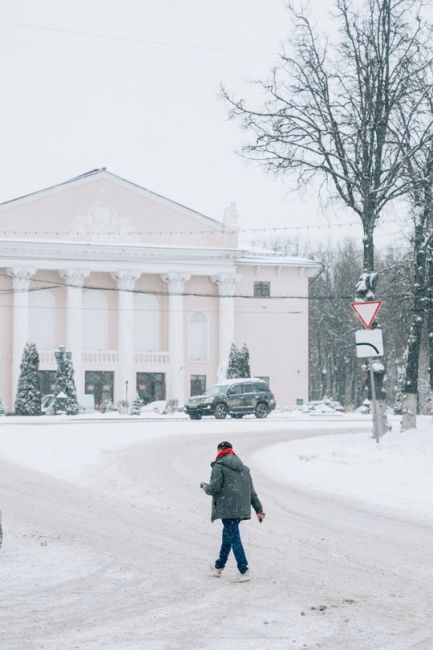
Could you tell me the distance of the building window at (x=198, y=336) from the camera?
3073 inches

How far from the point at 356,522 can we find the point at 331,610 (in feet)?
20.1

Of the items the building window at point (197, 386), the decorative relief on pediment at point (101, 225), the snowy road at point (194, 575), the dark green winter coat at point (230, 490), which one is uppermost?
the decorative relief on pediment at point (101, 225)

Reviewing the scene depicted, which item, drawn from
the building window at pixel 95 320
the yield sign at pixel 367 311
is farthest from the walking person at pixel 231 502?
the building window at pixel 95 320

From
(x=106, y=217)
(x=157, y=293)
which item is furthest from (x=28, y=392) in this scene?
(x=157, y=293)

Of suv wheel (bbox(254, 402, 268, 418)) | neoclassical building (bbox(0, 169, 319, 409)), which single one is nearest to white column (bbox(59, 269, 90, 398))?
neoclassical building (bbox(0, 169, 319, 409))

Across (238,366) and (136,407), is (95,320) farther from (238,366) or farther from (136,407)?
(238,366)

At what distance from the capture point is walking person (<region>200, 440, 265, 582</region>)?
39.2 feet

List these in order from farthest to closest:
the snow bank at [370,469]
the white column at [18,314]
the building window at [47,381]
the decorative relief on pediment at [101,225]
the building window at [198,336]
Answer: the building window at [198,336] → the decorative relief on pediment at [101,225] → the white column at [18,314] → the building window at [47,381] → the snow bank at [370,469]

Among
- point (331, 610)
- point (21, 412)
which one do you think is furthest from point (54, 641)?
point (21, 412)

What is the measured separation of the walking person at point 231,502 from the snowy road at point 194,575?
266 mm

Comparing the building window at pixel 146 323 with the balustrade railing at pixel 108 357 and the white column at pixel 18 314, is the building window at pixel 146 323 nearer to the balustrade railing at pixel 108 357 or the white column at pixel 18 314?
the balustrade railing at pixel 108 357

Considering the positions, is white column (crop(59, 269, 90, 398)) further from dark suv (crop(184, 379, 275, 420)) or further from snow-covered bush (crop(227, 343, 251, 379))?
dark suv (crop(184, 379, 275, 420))

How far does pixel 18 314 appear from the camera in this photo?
72.8 m

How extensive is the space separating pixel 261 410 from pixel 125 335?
78.5ft
